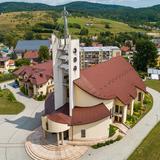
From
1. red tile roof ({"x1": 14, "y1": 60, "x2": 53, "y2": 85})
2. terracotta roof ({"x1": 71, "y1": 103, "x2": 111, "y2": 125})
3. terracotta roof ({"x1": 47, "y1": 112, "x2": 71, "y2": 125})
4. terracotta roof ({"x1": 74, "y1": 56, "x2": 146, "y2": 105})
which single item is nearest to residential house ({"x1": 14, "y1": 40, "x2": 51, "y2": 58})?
red tile roof ({"x1": 14, "y1": 60, "x2": 53, "y2": 85})

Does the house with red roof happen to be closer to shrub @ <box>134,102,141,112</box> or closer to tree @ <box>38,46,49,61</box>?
shrub @ <box>134,102,141,112</box>

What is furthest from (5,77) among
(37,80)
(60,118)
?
(60,118)

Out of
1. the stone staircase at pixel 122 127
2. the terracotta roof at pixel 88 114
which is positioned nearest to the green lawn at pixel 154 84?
the stone staircase at pixel 122 127

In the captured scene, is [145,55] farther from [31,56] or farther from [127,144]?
[127,144]

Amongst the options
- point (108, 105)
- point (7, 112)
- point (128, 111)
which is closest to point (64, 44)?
point (108, 105)

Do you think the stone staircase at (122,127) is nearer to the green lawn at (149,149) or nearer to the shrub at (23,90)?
the green lawn at (149,149)

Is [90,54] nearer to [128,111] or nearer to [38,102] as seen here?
[38,102]

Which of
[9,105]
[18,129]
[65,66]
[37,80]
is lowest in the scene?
[9,105]
